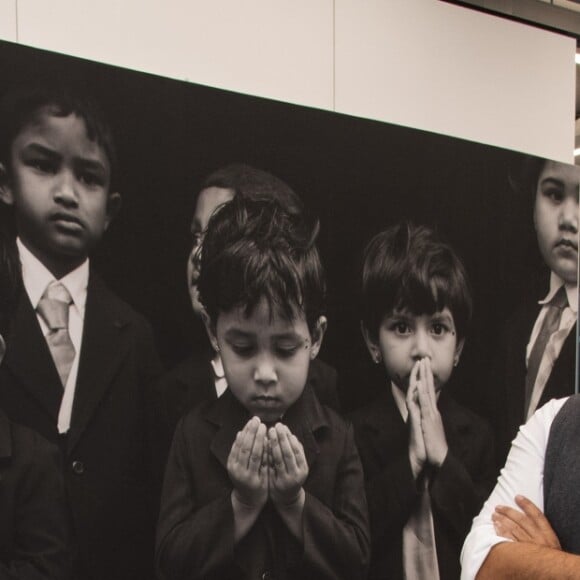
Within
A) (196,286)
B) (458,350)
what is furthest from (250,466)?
(458,350)

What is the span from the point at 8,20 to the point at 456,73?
227cm

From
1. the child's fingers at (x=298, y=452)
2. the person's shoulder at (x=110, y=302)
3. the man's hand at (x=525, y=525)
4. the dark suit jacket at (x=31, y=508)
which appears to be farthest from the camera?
the child's fingers at (x=298, y=452)

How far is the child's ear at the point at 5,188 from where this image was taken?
282 centimetres

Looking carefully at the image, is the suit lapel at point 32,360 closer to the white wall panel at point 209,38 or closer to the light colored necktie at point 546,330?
the white wall panel at point 209,38

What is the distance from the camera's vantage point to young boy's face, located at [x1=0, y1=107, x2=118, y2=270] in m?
2.87

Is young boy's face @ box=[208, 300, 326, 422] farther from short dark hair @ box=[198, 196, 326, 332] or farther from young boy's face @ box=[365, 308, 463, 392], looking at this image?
young boy's face @ box=[365, 308, 463, 392]

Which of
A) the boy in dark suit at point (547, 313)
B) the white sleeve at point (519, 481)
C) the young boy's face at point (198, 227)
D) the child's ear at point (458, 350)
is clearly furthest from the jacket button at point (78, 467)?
the boy in dark suit at point (547, 313)

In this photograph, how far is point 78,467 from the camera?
2.91 meters

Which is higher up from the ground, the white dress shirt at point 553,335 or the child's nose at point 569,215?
the child's nose at point 569,215

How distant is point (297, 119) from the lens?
3.52 metres

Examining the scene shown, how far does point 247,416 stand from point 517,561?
47.0 inches

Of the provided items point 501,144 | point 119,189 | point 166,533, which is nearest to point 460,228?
point 501,144

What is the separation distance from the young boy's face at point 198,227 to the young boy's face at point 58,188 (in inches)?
13.6

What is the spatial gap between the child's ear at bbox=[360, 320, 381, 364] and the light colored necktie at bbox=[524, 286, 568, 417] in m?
1.03
